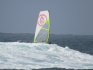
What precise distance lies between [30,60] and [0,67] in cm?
759

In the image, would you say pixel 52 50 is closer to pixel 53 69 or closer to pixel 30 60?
pixel 30 60

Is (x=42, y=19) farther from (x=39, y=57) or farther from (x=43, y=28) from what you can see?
(x=39, y=57)

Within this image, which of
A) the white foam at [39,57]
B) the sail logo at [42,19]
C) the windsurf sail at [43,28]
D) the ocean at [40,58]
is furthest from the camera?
the sail logo at [42,19]

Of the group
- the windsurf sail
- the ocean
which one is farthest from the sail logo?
the ocean

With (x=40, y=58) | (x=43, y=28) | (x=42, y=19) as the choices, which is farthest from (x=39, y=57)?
(x=42, y=19)

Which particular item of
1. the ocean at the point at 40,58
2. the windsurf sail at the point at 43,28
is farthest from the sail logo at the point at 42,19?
the ocean at the point at 40,58

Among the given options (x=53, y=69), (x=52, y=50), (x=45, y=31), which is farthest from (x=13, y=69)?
(x=45, y=31)

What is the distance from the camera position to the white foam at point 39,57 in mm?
50781

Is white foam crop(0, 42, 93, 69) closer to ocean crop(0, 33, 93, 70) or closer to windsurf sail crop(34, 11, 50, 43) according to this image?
ocean crop(0, 33, 93, 70)

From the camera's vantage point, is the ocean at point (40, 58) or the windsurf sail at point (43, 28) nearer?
the ocean at point (40, 58)

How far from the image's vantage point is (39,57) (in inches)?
2237

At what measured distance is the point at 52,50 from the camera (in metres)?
62.5

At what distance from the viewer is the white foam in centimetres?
5078

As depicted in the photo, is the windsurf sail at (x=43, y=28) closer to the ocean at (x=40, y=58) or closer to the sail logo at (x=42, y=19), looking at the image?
the sail logo at (x=42, y=19)
